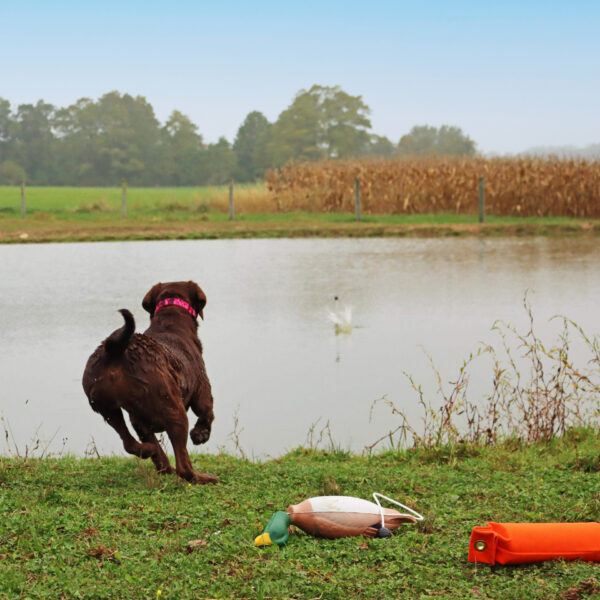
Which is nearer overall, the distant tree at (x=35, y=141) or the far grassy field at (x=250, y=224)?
the far grassy field at (x=250, y=224)

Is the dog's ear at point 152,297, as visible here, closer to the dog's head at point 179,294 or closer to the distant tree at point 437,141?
the dog's head at point 179,294

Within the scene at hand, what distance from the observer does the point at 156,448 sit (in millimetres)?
5461

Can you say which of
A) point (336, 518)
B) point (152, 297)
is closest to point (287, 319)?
point (152, 297)

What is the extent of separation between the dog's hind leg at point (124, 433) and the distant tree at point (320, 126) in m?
92.2

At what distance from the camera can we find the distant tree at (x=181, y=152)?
10581cm

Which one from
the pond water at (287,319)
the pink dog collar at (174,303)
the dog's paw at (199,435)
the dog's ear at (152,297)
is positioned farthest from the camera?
the pond water at (287,319)

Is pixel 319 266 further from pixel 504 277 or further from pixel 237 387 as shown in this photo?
pixel 237 387

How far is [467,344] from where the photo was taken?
1029 centimetres

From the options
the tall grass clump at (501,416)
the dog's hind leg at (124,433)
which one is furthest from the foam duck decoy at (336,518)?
the tall grass clump at (501,416)

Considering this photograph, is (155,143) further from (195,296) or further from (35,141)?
(195,296)

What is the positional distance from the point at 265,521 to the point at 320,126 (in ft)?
315

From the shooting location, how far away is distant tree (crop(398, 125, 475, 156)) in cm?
12519

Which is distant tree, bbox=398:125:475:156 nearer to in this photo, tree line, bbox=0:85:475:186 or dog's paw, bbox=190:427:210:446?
tree line, bbox=0:85:475:186

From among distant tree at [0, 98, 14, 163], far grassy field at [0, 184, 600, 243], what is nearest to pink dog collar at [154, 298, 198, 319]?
far grassy field at [0, 184, 600, 243]
